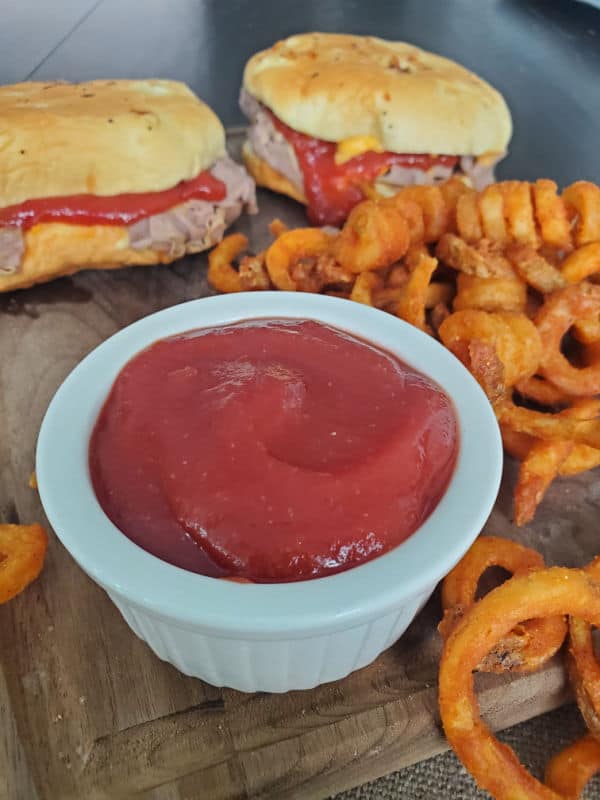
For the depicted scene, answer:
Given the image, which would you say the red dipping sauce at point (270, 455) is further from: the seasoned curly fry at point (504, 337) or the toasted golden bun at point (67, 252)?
the toasted golden bun at point (67, 252)

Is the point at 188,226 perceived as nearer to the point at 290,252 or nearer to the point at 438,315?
the point at 290,252

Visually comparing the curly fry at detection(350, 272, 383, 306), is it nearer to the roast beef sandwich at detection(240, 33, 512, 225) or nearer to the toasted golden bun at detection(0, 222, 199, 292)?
the roast beef sandwich at detection(240, 33, 512, 225)

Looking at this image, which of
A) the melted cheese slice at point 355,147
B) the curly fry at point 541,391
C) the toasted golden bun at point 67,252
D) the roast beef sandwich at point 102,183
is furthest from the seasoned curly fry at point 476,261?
the toasted golden bun at point 67,252

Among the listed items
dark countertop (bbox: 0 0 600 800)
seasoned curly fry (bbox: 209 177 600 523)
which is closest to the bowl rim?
seasoned curly fry (bbox: 209 177 600 523)

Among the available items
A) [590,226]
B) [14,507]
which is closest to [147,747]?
[14,507]

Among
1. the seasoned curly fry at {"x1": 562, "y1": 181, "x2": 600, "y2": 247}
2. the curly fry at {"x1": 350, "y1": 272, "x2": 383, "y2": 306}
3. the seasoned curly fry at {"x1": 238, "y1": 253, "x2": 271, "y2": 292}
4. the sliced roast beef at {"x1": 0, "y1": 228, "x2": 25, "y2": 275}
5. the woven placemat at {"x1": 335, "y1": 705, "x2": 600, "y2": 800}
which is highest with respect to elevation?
the seasoned curly fry at {"x1": 562, "y1": 181, "x2": 600, "y2": 247}

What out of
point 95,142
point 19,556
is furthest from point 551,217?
point 19,556
